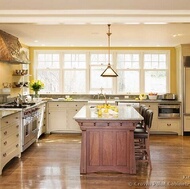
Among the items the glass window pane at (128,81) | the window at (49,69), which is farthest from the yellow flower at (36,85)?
the glass window pane at (128,81)

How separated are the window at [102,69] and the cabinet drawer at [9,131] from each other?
11.4 feet

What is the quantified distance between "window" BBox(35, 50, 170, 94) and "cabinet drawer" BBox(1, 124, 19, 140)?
3.46 meters

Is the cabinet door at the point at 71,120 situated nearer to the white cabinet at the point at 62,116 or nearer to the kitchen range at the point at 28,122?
the white cabinet at the point at 62,116

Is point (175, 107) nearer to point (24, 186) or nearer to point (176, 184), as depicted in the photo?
point (176, 184)

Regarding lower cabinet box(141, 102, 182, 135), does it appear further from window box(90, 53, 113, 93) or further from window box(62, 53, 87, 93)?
window box(62, 53, 87, 93)

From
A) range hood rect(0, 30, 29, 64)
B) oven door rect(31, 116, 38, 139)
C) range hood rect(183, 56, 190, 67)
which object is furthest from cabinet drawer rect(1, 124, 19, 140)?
range hood rect(183, 56, 190, 67)

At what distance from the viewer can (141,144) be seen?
532cm

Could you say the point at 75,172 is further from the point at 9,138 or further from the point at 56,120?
the point at 56,120

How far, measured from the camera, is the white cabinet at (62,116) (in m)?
8.09

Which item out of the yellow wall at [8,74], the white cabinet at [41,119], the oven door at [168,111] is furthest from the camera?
the oven door at [168,111]

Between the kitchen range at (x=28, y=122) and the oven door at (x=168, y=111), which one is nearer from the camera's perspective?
the kitchen range at (x=28, y=122)

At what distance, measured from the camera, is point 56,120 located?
8125 mm

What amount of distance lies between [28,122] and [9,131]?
1.14 meters

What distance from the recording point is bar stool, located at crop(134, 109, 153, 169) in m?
4.81
